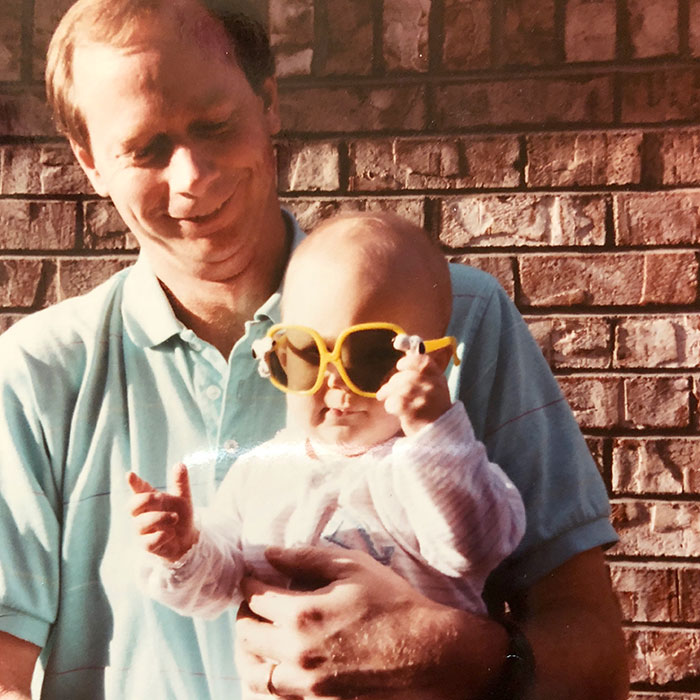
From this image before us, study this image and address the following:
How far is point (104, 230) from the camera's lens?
3.44 feet

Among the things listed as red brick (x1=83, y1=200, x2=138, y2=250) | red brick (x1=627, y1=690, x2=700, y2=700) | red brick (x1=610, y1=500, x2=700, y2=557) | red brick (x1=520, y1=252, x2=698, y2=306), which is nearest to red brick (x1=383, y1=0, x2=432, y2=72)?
red brick (x1=520, y1=252, x2=698, y2=306)

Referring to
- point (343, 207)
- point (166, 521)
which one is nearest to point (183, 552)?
point (166, 521)

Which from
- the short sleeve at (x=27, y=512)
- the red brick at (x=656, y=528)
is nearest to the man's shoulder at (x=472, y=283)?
the red brick at (x=656, y=528)

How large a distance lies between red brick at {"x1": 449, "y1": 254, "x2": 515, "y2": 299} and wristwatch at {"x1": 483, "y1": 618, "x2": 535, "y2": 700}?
1.47ft

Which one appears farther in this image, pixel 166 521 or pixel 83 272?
pixel 83 272

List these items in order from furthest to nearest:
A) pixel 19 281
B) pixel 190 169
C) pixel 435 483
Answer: pixel 19 281, pixel 190 169, pixel 435 483

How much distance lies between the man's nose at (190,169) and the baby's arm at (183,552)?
356 millimetres

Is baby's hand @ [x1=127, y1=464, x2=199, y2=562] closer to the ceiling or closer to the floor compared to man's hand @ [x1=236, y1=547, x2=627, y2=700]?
closer to the ceiling

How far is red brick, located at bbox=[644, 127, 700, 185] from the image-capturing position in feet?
3.32

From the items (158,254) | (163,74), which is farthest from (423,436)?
(163,74)

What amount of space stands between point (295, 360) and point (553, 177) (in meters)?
0.43

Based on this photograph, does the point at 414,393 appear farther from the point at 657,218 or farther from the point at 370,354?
the point at 657,218

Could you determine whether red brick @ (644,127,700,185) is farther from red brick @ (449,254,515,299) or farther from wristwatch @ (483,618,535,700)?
wristwatch @ (483,618,535,700)

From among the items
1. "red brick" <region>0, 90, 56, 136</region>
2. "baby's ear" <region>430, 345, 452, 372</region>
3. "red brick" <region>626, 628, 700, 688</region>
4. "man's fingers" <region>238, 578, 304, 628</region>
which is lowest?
"red brick" <region>626, 628, 700, 688</region>
